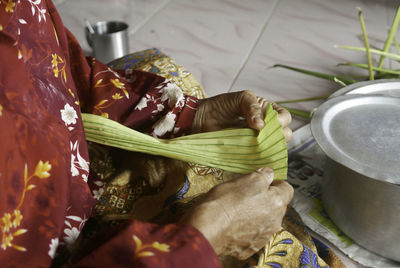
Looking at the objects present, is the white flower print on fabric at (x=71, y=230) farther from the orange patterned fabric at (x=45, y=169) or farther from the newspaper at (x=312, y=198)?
the newspaper at (x=312, y=198)

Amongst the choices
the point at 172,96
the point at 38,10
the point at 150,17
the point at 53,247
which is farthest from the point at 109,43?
the point at 53,247

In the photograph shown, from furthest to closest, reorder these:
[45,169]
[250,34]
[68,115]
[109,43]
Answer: [250,34], [109,43], [68,115], [45,169]

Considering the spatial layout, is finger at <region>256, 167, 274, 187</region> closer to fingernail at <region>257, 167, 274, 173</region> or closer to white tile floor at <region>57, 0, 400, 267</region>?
fingernail at <region>257, 167, 274, 173</region>

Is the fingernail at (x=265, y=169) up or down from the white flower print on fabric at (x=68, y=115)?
down

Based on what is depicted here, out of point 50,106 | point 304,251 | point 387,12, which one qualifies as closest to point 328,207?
point 304,251

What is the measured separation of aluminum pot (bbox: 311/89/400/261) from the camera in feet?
2.74

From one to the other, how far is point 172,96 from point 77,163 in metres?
0.30

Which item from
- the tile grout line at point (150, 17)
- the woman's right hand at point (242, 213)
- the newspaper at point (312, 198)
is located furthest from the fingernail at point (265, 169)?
the tile grout line at point (150, 17)

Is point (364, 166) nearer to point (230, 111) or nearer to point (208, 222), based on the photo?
point (230, 111)

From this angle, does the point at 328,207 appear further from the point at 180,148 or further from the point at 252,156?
the point at 180,148

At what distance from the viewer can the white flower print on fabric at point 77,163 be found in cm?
65

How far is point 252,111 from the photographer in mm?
787

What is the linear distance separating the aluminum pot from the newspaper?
3cm

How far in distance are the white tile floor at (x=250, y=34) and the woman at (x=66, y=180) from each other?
2.57ft
